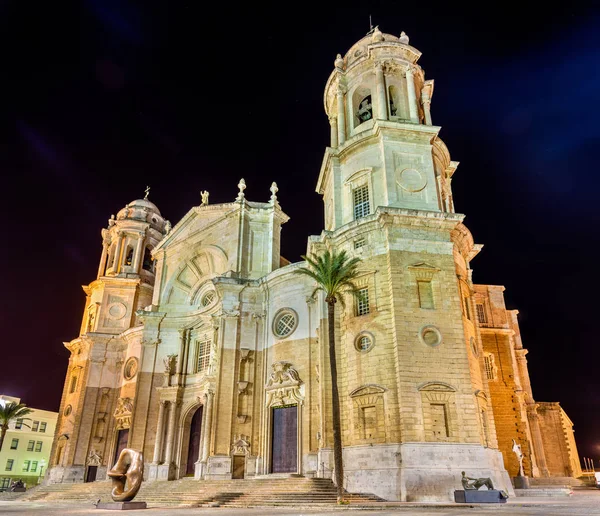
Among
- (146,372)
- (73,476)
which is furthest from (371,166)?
(73,476)

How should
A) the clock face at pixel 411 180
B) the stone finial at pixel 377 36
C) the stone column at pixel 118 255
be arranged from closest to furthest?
the clock face at pixel 411 180
the stone finial at pixel 377 36
the stone column at pixel 118 255

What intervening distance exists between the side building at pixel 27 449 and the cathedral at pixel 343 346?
24803 mm

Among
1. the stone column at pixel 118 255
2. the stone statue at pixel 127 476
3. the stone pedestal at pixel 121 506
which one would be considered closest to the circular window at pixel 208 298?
the stone column at pixel 118 255

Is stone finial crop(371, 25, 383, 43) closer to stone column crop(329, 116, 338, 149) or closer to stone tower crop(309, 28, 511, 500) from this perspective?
stone tower crop(309, 28, 511, 500)

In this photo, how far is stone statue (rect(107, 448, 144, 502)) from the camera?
18.7 meters

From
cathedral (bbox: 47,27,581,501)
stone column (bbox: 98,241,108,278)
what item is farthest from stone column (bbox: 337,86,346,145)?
stone column (bbox: 98,241,108,278)

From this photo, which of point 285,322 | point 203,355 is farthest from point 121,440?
point 285,322

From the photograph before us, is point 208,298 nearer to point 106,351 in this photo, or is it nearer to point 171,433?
point 171,433

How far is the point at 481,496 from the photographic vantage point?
17219mm

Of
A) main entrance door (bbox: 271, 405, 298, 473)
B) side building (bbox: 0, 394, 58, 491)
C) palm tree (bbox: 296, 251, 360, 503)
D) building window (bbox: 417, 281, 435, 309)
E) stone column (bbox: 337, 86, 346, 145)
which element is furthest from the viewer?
side building (bbox: 0, 394, 58, 491)

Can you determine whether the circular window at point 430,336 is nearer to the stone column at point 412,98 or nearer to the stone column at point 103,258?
the stone column at point 412,98

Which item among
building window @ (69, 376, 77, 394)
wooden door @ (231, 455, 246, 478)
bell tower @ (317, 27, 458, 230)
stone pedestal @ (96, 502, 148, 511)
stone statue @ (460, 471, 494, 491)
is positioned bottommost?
stone pedestal @ (96, 502, 148, 511)

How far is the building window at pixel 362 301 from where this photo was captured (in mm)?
24406

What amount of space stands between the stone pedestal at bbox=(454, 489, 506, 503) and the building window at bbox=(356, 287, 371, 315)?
9276 millimetres
